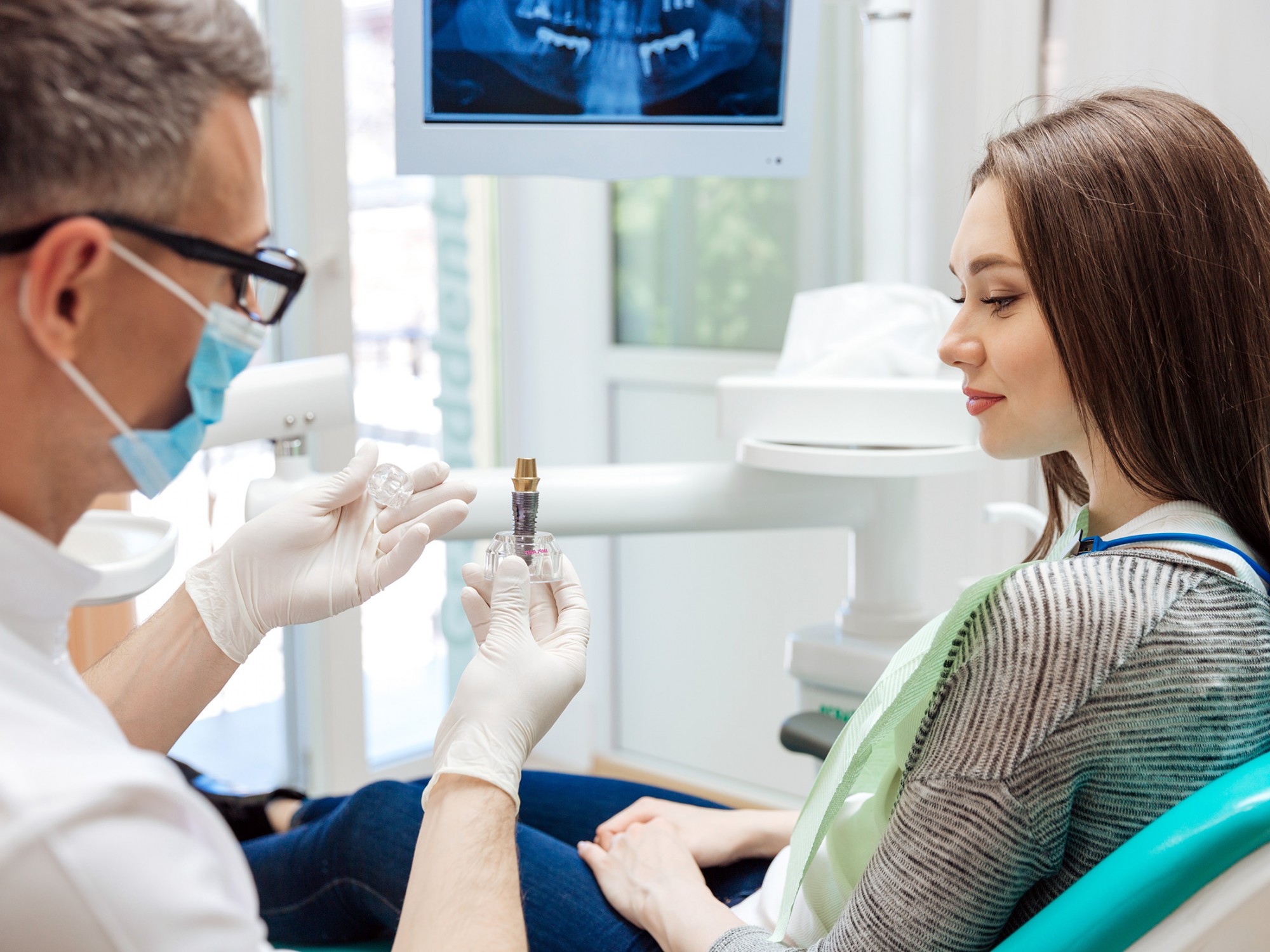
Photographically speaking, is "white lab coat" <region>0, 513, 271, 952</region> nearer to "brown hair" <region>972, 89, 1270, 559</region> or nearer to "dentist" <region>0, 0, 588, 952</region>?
"dentist" <region>0, 0, 588, 952</region>

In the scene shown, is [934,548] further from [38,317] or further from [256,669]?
[38,317]

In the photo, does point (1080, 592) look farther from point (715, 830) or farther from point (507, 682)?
point (715, 830)

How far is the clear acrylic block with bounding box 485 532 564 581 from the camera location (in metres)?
1.07

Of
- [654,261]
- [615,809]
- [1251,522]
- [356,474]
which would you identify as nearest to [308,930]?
[615,809]

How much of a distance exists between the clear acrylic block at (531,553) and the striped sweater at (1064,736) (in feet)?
1.23

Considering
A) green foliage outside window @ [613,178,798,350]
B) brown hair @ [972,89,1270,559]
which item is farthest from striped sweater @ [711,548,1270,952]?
green foliage outside window @ [613,178,798,350]

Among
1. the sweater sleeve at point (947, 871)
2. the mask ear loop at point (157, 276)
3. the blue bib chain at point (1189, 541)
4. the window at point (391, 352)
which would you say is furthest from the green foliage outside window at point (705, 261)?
the mask ear loop at point (157, 276)

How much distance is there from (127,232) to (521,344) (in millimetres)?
2418

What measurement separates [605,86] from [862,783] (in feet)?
3.09

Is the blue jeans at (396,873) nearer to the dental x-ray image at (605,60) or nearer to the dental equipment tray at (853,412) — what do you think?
Result: the dental equipment tray at (853,412)

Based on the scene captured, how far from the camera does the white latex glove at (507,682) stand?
0.96 metres

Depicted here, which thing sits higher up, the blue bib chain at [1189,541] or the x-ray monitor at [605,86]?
the x-ray monitor at [605,86]

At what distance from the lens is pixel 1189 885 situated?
0.79 metres

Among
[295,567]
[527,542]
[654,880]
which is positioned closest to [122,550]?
[295,567]
